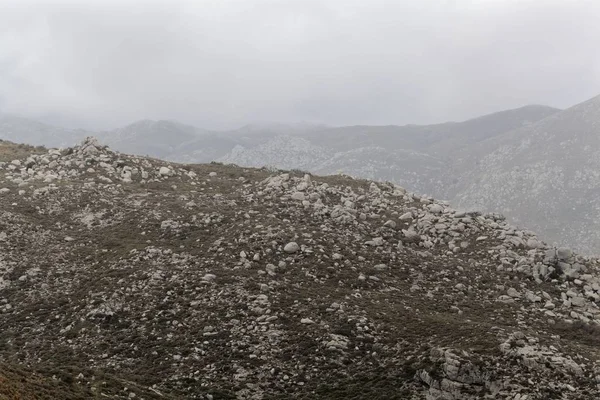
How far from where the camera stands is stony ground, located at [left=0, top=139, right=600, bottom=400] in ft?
63.7

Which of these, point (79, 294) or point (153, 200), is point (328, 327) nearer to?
point (79, 294)

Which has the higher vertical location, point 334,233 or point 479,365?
point 334,233

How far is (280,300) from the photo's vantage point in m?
25.2

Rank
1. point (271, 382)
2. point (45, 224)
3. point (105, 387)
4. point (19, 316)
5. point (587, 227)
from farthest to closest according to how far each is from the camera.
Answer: point (587, 227) → point (45, 224) → point (19, 316) → point (271, 382) → point (105, 387)

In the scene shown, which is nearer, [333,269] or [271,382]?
[271,382]

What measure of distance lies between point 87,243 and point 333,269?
1787 centimetres

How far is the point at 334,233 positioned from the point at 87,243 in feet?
58.9

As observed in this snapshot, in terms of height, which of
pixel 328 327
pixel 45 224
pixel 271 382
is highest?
pixel 45 224

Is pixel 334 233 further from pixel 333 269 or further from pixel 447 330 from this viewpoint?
pixel 447 330

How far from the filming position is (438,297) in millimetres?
26891

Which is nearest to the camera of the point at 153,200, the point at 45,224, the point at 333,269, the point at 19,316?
the point at 19,316

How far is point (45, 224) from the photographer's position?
113 feet

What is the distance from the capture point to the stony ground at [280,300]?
19422 mm

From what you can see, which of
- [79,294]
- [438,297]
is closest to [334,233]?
[438,297]
